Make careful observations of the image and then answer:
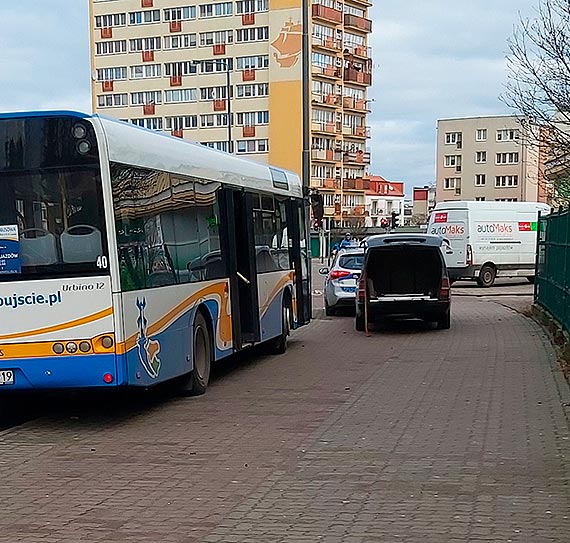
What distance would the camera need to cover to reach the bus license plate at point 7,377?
941 centimetres

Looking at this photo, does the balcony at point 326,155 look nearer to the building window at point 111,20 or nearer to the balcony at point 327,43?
the balcony at point 327,43

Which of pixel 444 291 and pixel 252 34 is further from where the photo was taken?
pixel 252 34

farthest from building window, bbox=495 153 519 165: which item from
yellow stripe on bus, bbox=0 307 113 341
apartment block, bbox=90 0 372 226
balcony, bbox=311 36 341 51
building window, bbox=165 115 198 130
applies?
yellow stripe on bus, bbox=0 307 113 341

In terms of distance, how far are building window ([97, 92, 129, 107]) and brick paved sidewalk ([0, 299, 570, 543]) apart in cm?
8595

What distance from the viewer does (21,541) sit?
240 inches

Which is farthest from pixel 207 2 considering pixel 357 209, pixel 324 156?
pixel 357 209

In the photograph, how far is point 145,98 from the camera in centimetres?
9538

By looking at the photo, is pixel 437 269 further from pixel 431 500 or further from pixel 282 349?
pixel 431 500

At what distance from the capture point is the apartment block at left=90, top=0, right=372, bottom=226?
89.1 metres

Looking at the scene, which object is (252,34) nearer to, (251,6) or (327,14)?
→ (251,6)

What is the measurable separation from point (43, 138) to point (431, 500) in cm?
502

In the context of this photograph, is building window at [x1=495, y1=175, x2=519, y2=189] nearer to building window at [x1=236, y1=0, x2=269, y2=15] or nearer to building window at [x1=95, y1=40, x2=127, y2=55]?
building window at [x1=236, y1=0, x2=269, y2=15]

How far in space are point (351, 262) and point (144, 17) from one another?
252 ft

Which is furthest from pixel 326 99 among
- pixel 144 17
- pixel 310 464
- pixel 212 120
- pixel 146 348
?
pixel 310 464
